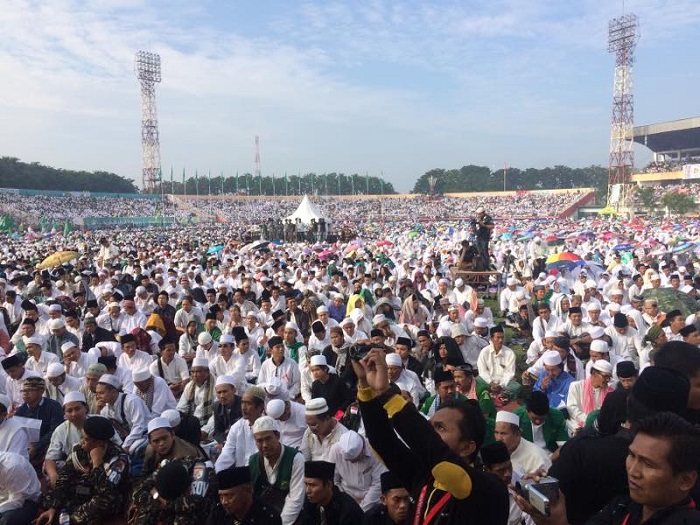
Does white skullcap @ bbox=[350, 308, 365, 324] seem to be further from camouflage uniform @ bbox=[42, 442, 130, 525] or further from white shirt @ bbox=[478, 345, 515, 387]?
camouflage uniform @ bbox=[42, 442, 130, 525]

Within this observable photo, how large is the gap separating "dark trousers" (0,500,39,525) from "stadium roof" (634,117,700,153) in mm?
74456

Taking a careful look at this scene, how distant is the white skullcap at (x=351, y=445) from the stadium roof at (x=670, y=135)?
73268 millimetres

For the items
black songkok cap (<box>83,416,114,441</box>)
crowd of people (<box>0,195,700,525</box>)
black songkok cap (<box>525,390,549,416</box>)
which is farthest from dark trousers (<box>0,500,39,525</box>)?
black songkok cap (<box>525,390,549,416</box>)

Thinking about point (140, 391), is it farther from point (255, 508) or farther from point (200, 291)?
point (200, 291)

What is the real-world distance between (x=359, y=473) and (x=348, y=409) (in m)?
1.30

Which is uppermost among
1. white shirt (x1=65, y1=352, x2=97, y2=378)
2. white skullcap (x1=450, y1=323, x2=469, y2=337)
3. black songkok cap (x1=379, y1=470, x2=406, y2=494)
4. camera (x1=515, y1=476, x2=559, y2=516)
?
camera (x1=515, y1=476, x2=559, y2=516)

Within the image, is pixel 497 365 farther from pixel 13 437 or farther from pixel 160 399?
pixel 13 437

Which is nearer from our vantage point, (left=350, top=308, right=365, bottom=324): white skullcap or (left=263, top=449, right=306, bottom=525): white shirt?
(left=263, top=449, right=306, bottom=525): white shirt

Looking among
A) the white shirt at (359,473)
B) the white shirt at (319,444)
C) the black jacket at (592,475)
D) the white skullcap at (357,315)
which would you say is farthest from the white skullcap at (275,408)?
the white skullcap at (357,315)

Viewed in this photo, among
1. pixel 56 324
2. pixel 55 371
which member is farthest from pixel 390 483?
pixel 56 324

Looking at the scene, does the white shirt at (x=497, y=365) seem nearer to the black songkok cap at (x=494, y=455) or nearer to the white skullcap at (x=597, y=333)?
the white skullcap at (x=597, y=333)

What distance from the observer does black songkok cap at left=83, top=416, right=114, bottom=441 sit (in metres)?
3.59

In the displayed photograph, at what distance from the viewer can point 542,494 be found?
1.63 meters

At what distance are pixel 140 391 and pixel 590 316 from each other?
18.7 ft
